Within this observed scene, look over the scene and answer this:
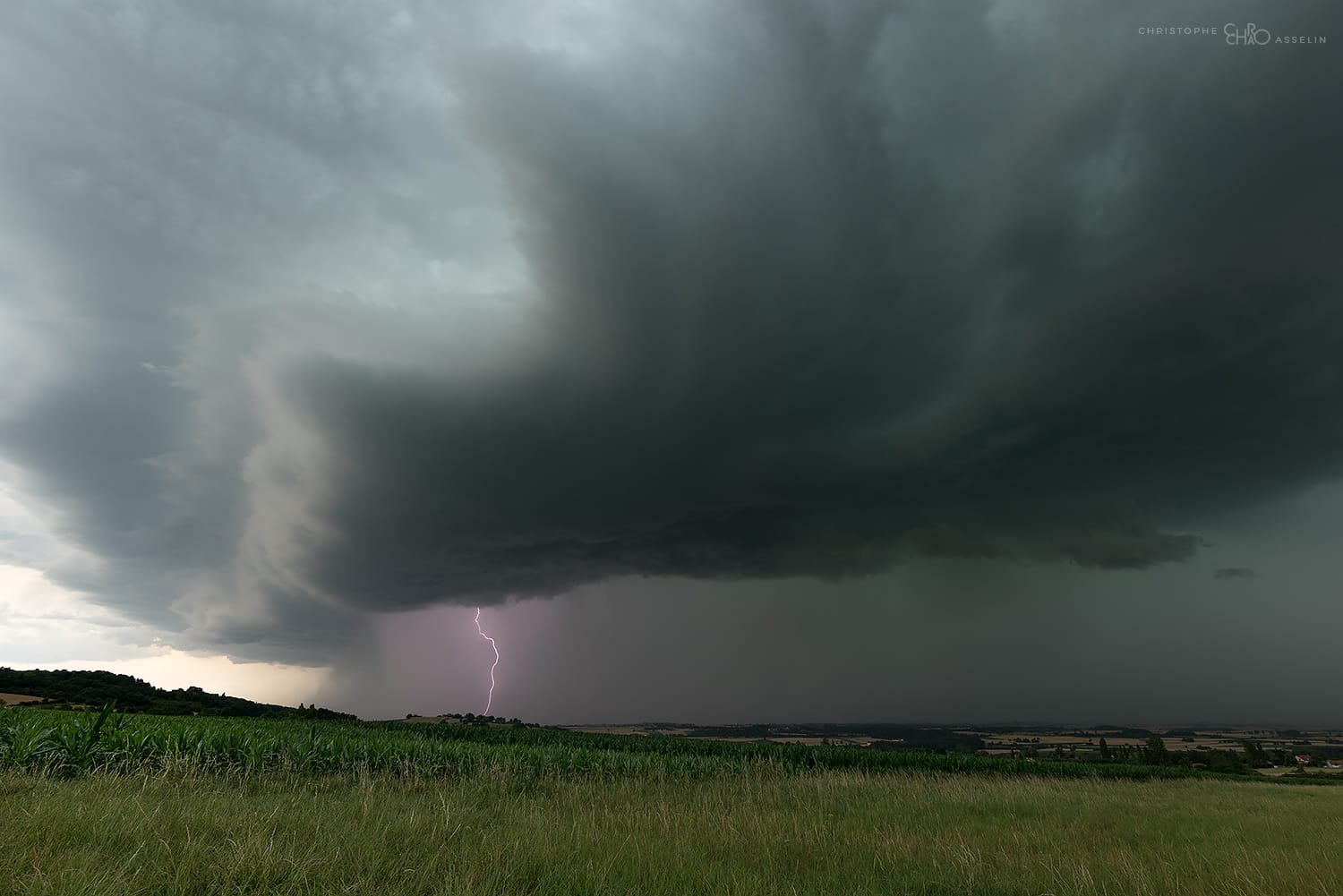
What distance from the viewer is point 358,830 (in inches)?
379

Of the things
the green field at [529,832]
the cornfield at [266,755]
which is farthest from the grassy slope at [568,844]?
the cornfield at [266,755]

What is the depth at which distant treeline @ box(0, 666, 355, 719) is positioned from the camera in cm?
7844

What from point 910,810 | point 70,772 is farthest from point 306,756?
point 910,810

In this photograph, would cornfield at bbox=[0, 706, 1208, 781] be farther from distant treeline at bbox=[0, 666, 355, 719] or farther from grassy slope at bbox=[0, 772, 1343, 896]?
distant treeline at bbox=[0, 666, 355, 719]

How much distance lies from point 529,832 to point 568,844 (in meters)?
1.36

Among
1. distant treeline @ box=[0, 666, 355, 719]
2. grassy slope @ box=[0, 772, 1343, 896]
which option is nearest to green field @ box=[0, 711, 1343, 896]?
grassy slope @ box=[0, 772, 1343, 896]

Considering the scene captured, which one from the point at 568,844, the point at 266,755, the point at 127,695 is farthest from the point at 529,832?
the point at 127,695

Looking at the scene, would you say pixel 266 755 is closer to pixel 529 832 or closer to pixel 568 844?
pixel 529 832

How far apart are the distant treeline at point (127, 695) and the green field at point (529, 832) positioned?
72.4 metres

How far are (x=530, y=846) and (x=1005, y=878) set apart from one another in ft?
24.7

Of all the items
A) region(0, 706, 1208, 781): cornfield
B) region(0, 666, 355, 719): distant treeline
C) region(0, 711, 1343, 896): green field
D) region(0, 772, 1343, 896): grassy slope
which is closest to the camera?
region(0, 772, 1343, 896): grassy slope

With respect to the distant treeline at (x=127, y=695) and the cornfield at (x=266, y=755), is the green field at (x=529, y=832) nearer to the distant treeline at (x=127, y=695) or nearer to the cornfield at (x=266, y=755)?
the cornfield at (x=266, y=755)

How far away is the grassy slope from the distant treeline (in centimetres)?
7802

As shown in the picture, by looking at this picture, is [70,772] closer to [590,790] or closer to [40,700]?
[590,790]
